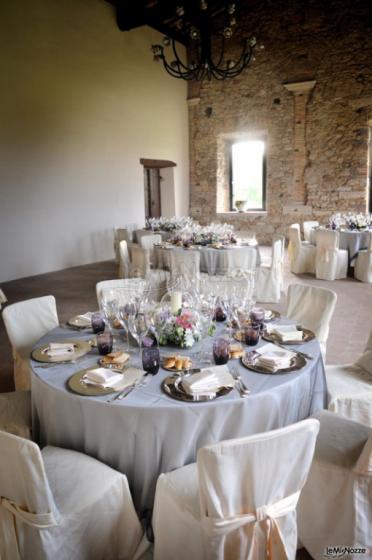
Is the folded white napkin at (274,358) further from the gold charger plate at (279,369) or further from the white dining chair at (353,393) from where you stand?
the white dining chair at (353,393)

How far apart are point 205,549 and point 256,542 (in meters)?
0.19

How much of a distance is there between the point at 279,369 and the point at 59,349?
1167 mm

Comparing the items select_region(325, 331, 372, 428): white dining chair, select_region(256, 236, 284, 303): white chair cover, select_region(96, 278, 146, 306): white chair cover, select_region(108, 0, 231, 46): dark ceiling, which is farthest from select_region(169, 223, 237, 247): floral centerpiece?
select_region(108, 0, 231, 46): dark ceiling

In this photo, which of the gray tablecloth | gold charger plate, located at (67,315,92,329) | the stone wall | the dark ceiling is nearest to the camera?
gold charger plate, located at (67,315,92,329)

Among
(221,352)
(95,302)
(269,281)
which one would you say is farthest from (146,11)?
(221,352)

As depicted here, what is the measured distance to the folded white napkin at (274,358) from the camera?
2.03 metres

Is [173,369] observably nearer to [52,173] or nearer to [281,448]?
[281,448]

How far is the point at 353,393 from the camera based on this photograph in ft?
7.81

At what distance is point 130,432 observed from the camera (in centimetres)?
177

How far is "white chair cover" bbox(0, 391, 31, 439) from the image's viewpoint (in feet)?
7.35

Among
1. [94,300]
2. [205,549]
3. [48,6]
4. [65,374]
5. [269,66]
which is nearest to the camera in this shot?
[205,549]

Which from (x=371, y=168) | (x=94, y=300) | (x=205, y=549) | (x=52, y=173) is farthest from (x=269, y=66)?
(x=205, y=549)

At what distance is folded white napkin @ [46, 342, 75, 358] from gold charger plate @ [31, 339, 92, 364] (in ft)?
0.06

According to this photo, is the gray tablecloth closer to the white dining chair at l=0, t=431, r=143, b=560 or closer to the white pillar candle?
the white pillar candle
